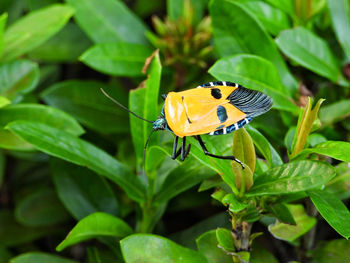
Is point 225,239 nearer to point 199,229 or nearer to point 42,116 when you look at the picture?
point 199,229

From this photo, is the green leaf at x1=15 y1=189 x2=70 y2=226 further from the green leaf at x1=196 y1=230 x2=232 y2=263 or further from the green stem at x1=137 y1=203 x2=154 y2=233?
the green leaf at x1=196 y1=230 x2=232 y2=263

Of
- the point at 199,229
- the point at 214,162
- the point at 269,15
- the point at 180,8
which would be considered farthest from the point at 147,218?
the point at 180,8

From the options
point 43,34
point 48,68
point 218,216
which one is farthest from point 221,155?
point 48,68

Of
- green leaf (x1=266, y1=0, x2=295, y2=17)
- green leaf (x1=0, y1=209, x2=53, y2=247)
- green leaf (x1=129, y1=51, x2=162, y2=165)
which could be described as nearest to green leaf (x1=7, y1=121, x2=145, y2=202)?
green leaf (x1=129, y1=51, x2=162, y2=165)

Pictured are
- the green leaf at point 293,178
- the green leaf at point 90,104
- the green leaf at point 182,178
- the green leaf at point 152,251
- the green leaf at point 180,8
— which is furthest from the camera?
the green leaf at point 180,8

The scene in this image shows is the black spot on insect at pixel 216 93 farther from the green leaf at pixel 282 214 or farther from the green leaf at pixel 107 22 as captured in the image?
the green leaf at pixel 107 22

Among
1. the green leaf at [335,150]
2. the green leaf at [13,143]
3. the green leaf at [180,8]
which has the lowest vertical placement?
the green leaf at [13,143]

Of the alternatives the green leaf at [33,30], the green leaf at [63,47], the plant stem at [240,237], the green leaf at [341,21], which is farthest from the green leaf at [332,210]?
the green leaf at [63,47]
